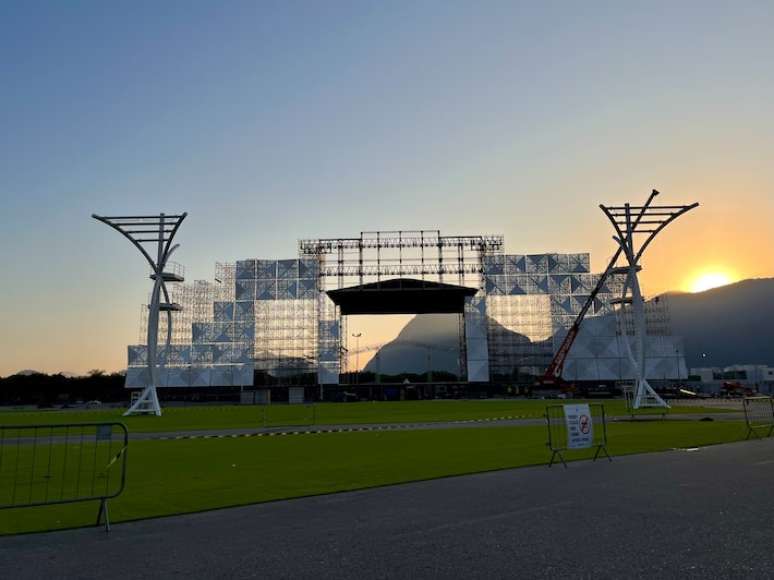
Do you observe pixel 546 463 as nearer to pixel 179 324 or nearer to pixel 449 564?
pixel 449 564

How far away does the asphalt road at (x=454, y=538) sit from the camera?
18.2 ft

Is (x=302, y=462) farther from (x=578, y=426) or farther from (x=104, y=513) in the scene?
(x=104, y=513)

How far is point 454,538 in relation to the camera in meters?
6.67

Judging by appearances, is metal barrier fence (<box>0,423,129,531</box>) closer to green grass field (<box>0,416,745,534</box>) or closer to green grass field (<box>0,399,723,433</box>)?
green grass field (<box>0,416,745,534</box>)

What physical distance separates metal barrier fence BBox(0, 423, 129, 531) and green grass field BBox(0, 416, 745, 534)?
1.11ft

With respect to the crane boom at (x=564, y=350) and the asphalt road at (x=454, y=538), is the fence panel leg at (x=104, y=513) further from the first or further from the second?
the crane boom at (x=564, y=350)

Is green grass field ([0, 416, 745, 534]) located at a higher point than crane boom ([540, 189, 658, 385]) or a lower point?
lower

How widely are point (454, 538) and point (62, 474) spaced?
9.67 m

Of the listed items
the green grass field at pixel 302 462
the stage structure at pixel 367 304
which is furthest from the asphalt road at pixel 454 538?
the stage structure at pixel 367 304

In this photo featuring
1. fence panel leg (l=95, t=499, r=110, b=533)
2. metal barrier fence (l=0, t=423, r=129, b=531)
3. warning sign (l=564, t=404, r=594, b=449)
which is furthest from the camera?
warning sign (l=564, t=404, r=594, b=449)

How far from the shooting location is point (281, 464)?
13836mm

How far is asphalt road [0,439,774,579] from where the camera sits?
18.2 feet

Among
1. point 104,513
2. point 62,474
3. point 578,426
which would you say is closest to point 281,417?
point 62,474

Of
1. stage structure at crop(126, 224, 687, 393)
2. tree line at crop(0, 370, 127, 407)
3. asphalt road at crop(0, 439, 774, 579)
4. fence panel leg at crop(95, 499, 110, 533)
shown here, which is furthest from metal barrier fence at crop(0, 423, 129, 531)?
tree line at crop(0, 370, 127, 407)
